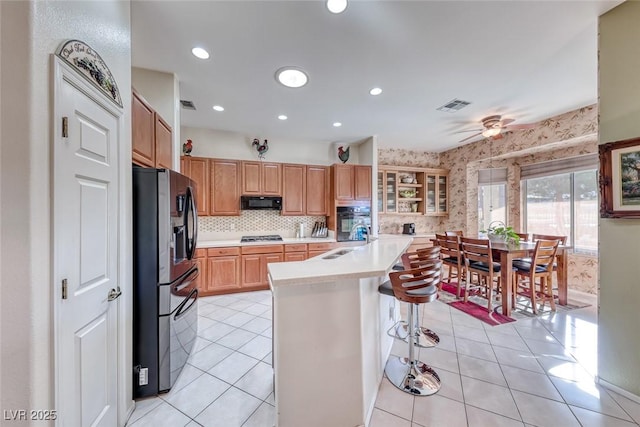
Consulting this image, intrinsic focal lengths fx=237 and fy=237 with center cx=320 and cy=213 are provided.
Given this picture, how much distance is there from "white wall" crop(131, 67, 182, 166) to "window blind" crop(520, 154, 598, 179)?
614 cm

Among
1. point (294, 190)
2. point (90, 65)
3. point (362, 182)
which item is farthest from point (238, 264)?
point (90, 65)

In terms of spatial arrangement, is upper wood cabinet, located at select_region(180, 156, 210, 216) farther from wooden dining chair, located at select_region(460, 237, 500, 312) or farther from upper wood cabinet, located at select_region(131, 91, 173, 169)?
wooden dining chair, located at select_region(460, 237, 500, 312)

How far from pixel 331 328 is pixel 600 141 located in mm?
2517

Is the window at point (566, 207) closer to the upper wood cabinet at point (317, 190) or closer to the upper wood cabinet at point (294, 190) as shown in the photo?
the upper wood cabinet at point (317, 190)

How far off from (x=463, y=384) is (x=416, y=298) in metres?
0.86

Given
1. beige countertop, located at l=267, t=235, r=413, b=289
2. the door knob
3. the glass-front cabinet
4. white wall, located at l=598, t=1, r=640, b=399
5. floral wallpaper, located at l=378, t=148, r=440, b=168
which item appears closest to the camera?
beige countertop, located at l=267, t=235, r=413, b=289

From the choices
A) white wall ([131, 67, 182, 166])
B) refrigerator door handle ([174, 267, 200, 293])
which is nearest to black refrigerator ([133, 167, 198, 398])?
refrigerator door handle ([174, 267, 200, 293])

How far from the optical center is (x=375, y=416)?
1575 millimetres

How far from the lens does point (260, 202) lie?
4.31 meters

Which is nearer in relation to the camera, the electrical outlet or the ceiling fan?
the electrical outlet

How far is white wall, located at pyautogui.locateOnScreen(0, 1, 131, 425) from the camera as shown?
89 centimetres

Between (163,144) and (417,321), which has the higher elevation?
(163,144)

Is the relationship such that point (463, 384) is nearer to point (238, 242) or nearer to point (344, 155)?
point (238, 242)

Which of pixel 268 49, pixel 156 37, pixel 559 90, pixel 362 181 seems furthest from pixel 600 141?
pixel 156 37
